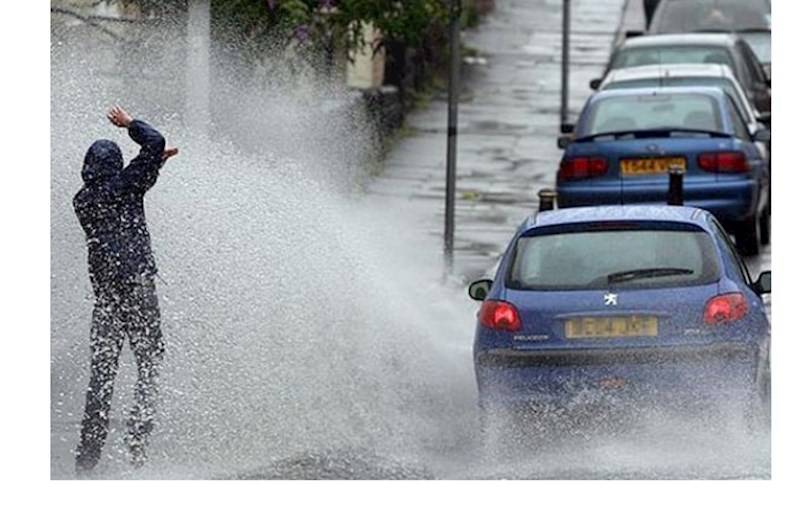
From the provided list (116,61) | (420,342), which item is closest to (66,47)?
(116,61)

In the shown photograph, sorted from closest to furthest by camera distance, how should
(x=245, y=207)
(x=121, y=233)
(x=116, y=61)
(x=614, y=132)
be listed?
(x=121, y=233) → (x=245, y=207) → (x=116, y=61) → (x=614, y=132)

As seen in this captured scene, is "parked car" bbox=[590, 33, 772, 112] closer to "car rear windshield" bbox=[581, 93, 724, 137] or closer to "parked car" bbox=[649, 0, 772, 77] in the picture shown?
"parked car" bbox=[649, 0, 772, 77]

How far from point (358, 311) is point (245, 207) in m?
0.95

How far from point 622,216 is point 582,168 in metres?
5.63

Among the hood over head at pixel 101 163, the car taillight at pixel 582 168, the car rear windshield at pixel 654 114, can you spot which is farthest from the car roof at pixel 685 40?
the hood over head at pixel 101 163

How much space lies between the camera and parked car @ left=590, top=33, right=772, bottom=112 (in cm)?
2428

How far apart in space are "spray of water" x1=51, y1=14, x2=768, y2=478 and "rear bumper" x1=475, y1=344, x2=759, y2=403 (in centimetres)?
27

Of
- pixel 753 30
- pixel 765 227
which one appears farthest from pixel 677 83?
pixel 753 30

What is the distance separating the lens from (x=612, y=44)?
30203 mm

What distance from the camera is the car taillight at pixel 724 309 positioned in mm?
12391

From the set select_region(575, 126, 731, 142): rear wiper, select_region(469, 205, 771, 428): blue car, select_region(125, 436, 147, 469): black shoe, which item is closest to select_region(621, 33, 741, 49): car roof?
select_region(575, 126, 731, 142): rear wiper

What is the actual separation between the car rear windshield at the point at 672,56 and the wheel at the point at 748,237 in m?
5.41
